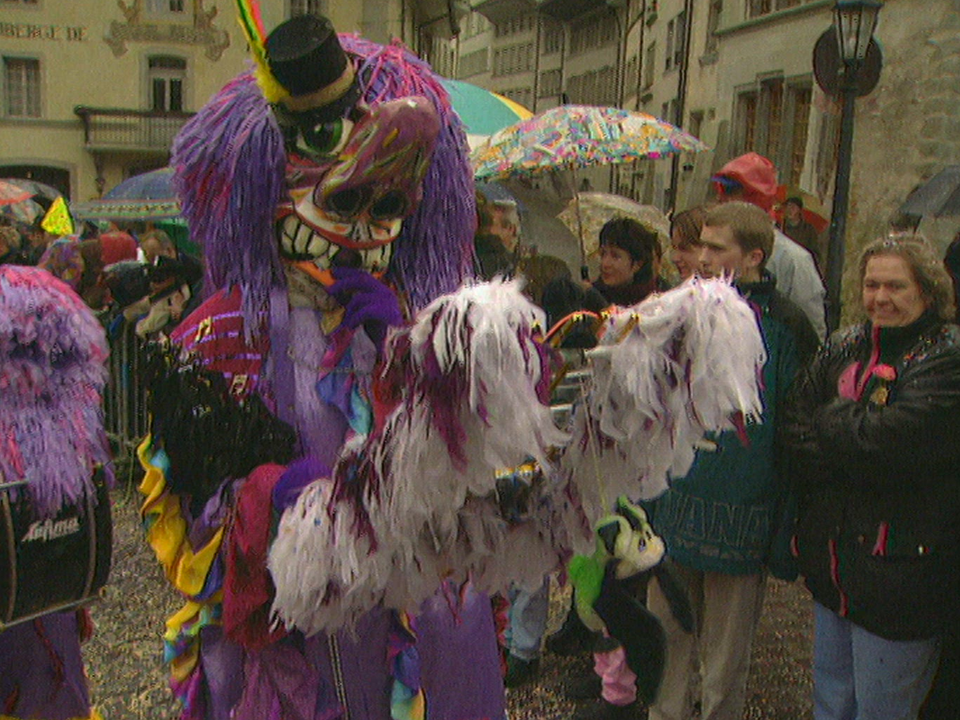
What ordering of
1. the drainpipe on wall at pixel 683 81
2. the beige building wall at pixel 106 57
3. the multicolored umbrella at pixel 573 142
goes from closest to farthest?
the multicolored umbrella at pixel 573 142 → the drainpipe on wall at pixel 683 81 → the beige building wall at pixel 106 57

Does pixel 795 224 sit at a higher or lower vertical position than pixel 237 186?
higher

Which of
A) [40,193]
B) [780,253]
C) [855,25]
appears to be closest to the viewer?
[780,253]

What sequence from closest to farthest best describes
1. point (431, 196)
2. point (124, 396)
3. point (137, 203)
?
point (431, 196)
point (124, 396)
point (137, 203)

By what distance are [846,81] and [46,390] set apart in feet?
17.5

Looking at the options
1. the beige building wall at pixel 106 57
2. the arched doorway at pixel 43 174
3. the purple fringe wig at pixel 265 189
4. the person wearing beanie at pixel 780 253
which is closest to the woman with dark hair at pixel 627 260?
the person wearing beanie at pixel 780 253

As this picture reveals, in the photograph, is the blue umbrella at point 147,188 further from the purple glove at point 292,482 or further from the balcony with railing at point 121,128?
the balcony with railing at point 121,128

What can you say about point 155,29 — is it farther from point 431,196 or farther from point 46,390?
point 431,196

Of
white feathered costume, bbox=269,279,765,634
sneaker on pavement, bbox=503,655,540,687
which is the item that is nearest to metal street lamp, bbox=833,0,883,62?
sneaker on pavement, bbox=503,655,540,687

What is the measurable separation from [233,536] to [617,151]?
12.2 feet

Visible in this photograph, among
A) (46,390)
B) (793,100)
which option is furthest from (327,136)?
(793,100)

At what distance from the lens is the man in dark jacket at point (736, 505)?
9.06 feet

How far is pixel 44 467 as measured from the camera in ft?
6.95

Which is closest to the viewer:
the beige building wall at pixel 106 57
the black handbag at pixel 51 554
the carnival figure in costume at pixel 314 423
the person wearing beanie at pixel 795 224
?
the carnival figure in costume at pixel 314 423

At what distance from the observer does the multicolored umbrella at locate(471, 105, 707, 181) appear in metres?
4.84
